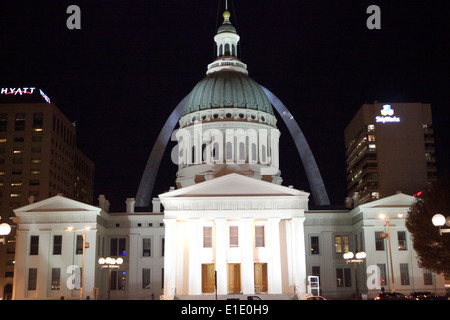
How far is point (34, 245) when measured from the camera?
7394cm

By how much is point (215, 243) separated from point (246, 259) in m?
4.52

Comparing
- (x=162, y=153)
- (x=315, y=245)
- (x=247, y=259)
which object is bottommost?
(x=247, y=259)

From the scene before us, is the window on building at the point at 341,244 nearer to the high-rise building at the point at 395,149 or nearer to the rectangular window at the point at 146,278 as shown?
the rectangular window at the point at 146,278

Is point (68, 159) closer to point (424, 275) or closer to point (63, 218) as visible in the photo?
point (63, 218)

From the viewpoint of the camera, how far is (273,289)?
68.8 meters

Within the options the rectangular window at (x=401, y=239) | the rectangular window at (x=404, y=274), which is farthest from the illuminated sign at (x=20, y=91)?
the rectangular window at (x=404, y=274)

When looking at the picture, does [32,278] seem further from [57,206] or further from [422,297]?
[422,297]

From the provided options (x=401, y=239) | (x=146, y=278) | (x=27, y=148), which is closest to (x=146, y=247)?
(x=146, y=278)

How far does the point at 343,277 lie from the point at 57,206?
38.6 metres

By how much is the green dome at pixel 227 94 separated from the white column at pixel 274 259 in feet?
78.4

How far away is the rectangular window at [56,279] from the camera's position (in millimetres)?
72438

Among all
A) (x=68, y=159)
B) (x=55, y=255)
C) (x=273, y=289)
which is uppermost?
(x=68, y=159)
